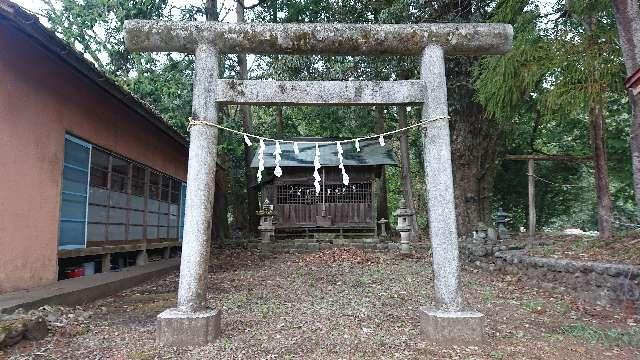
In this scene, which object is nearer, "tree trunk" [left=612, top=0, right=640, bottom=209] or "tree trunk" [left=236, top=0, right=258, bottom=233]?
"tree trunk" [left=612, top=0, right=640, bottom=209]

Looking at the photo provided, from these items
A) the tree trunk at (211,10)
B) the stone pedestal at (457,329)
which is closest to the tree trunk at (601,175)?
the stone pedestal at (457,329)

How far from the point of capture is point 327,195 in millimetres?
16969

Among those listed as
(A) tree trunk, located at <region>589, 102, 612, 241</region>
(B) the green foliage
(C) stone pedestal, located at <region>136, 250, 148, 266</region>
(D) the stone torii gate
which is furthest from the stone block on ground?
(A) tree trunk, located at <region>589, 102, 612, 241</region>

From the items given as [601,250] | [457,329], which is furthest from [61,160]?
[601,250]

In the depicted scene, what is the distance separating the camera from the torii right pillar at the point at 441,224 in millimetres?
4477

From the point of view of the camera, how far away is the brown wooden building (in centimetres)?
564

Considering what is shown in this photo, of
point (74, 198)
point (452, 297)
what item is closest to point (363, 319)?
point (452, 297)

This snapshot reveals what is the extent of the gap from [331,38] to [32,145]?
4.37 metres

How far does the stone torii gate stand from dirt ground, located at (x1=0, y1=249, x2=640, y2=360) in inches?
18.6

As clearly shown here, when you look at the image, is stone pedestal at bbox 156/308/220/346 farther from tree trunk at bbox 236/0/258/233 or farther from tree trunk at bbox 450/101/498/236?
tree trunk at bbox 236/0/258/233

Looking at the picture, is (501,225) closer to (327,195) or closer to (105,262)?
(327,195)

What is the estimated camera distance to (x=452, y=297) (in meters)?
4.64

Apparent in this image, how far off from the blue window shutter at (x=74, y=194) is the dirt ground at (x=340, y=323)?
123 centimetres

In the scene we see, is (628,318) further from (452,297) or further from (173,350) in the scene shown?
(173,350)
